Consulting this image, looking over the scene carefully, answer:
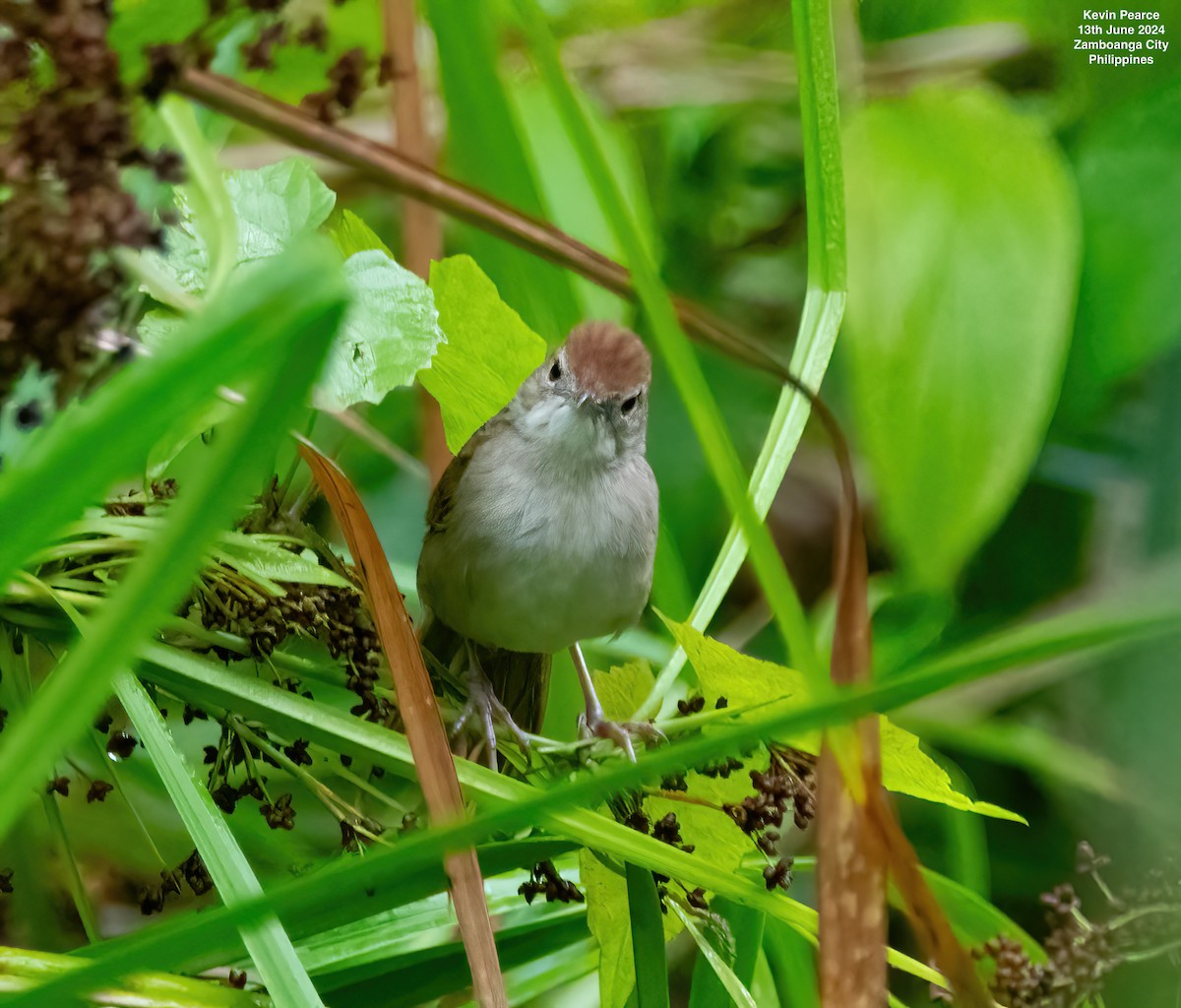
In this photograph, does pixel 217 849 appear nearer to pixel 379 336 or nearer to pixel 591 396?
pixel 379 336

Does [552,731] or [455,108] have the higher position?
[455,108]

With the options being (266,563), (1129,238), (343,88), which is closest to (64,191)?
(343,88)

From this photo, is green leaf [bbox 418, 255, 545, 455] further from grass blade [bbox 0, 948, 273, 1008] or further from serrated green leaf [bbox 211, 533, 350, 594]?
grass blade [bbox 0, 948, 273, 1008]

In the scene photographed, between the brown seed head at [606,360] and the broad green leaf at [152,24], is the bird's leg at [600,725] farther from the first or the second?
the broad green leaf at [152,24]

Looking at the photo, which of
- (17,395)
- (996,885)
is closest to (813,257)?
(17,395)

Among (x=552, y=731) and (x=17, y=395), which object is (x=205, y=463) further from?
(x=552, y=731)

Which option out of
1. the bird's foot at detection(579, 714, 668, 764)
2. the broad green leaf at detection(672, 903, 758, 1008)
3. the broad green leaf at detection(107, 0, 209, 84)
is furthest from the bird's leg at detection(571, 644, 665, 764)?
the broad green leaf at detection(107, 0, 209, 84)

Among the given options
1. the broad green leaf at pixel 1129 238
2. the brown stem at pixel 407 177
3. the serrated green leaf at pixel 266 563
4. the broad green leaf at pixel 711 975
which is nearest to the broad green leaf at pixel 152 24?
the brown stem at pixel 407 177
